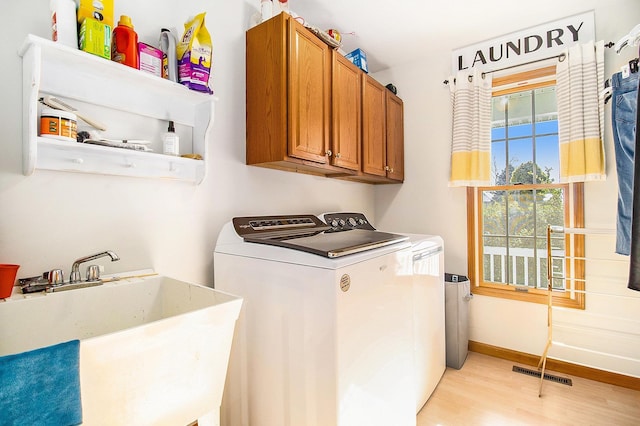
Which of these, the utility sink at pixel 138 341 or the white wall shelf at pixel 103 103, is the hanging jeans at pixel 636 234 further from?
the white wall shelf at pixel 103 103

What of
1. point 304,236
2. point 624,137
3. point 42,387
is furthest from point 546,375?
point 42,387

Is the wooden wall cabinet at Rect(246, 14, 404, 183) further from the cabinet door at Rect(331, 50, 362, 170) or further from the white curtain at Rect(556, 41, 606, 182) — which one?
the white curtain at Rect(556, 41, 606, 182)

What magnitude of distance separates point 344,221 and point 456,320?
1.24 m

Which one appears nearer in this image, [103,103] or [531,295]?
[103,103]

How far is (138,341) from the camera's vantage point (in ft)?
2.56

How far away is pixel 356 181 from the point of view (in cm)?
299

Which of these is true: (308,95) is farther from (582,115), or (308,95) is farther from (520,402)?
(520,402)

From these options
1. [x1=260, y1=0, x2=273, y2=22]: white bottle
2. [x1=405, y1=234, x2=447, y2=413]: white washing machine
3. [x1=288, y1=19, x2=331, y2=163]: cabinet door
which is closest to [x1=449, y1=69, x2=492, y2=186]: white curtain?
[x1=405, y1=234, x2=447, y2=413]: white washing machine

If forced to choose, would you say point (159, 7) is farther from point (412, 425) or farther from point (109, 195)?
point (412, 425)

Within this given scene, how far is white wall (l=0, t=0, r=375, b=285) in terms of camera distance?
1.10 metres

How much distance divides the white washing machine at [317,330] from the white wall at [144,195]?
0.22 m

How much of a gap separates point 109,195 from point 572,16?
330cm

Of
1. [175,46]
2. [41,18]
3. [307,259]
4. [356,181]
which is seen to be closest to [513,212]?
[356,181]

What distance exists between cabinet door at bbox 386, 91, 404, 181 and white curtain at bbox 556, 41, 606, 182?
1.25 m
